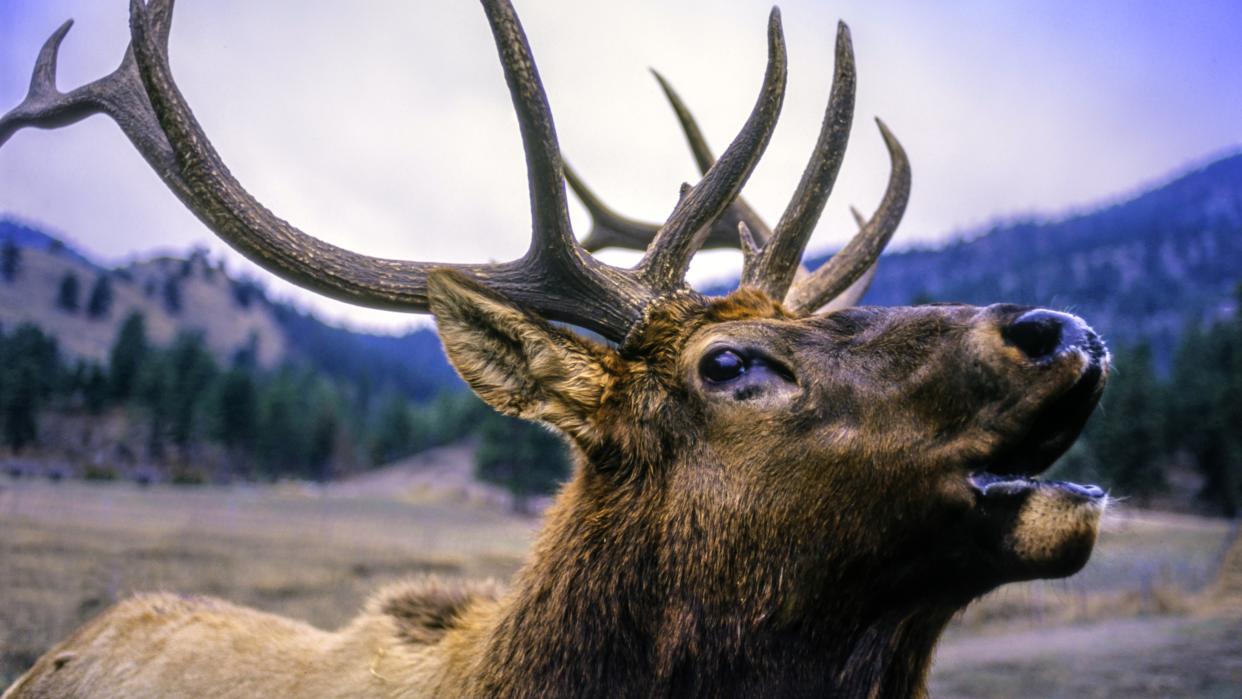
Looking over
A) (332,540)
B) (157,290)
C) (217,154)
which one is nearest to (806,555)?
(217,154)

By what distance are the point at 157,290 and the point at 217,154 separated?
6504 cm

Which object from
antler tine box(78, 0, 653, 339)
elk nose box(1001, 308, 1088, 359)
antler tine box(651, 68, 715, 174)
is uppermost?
antler tine box(651, 68, 715, 174)

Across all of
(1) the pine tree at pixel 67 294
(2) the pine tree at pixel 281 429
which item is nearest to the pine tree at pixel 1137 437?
(1) the pine tree at pixel 67 294

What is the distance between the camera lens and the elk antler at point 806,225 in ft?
12.3

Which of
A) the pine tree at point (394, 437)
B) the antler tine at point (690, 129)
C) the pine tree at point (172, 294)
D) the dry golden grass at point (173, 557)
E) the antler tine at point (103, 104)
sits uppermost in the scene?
the pine tree at point (172, 294)

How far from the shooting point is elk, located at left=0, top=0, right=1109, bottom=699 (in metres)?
2.25

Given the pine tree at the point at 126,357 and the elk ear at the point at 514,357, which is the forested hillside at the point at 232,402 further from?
the elk ear at the point at 514,357

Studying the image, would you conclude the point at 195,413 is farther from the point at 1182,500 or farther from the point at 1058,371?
the point at 1182,500

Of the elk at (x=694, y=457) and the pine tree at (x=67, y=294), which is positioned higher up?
the pine tree at (x=67, y=294)

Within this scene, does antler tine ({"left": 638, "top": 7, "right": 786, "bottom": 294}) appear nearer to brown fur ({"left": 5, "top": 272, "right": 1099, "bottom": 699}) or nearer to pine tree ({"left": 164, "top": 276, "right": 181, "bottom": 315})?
brown fur ({"left": 5, "top": 272, "right": 1099, "bottom": 699})

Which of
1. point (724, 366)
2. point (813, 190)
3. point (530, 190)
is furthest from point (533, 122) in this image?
point (813, 190)

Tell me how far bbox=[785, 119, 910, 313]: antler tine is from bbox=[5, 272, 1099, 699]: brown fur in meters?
1.49

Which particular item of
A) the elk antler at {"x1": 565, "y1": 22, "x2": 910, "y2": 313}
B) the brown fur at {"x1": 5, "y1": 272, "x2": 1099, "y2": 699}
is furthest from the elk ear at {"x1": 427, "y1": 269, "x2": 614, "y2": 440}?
the elk antler at {"x1": 565, "y1": 22, "x2": 910, "y2": 313}

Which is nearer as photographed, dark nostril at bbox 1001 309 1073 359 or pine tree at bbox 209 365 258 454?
dark nostril at bbox 1001 309 1073 359
